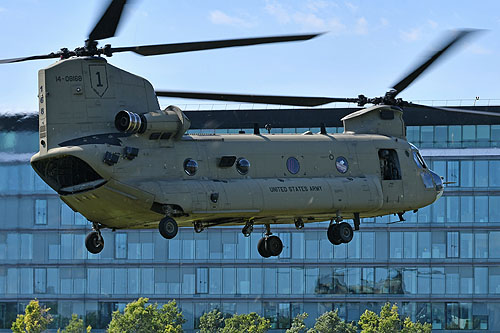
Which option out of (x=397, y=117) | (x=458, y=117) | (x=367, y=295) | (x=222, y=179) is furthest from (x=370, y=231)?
(x=222, y=179)

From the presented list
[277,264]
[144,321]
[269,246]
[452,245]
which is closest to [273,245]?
[269,246]

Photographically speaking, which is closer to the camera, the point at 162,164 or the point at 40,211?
the point at 162,164

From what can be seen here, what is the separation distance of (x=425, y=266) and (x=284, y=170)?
194ft

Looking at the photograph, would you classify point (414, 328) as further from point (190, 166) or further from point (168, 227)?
point (168, 227)

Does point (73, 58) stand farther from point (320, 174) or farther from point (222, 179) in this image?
point (320, 174)

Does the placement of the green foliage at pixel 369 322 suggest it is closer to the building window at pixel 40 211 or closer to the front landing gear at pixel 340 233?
the building window at pixel 40 211

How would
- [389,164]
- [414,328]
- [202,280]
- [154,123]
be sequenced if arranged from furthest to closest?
[202,280] < [414,328] < [389,164] < [154,123]

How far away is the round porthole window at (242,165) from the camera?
42.5 metres

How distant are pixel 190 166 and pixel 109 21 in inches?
237

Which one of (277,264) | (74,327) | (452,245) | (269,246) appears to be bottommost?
(74,327)

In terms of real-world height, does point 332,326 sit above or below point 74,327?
above

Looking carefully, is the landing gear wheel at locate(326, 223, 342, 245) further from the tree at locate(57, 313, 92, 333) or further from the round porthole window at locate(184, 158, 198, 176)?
the tree at locate(57, 313, 92, 333)

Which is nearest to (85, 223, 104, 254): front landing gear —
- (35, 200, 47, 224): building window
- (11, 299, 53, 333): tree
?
(11, 299, 53, 333): tree

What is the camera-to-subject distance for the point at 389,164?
47219 millimetres
